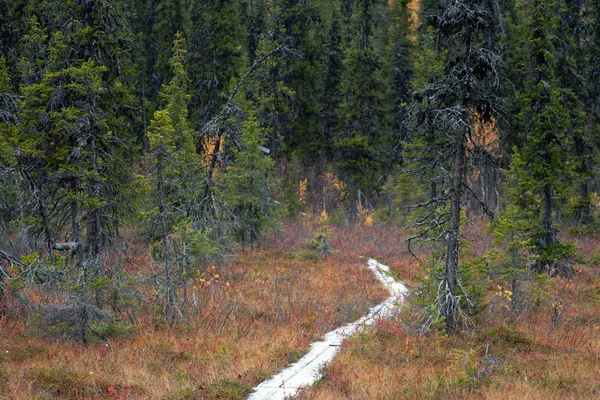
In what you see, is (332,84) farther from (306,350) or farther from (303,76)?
(306,350)

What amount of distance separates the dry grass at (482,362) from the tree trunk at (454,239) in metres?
0.72

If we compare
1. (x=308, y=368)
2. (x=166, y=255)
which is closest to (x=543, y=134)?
(x=308, y=368)

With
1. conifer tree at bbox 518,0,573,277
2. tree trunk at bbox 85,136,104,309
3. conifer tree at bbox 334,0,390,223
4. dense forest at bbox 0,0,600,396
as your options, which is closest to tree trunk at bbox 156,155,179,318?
dense forest at bbox 0,0,600,396

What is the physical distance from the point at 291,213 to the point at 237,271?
1608cm

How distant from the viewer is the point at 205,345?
11820 mm

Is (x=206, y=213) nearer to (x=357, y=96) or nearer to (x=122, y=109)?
(x=122, y=109)

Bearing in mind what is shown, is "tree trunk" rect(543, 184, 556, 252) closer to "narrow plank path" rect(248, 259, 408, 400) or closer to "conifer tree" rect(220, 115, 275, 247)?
"narrow plank path" rect(248, 259, 408, 400)

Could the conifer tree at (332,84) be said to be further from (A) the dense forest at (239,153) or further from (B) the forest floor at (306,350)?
(B) the forest floor at (306,350)

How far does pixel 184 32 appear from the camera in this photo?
4481 cm

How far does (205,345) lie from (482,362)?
6.23 meters

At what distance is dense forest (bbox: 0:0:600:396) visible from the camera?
12953mm

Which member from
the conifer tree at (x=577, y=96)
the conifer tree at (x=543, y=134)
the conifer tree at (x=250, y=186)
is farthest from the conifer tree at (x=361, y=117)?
the conifer tree at (x=543, y=134)

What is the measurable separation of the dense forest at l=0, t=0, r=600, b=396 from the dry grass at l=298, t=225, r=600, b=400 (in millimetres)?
847

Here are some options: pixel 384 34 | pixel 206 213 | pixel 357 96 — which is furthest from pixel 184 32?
pixel 206 213
